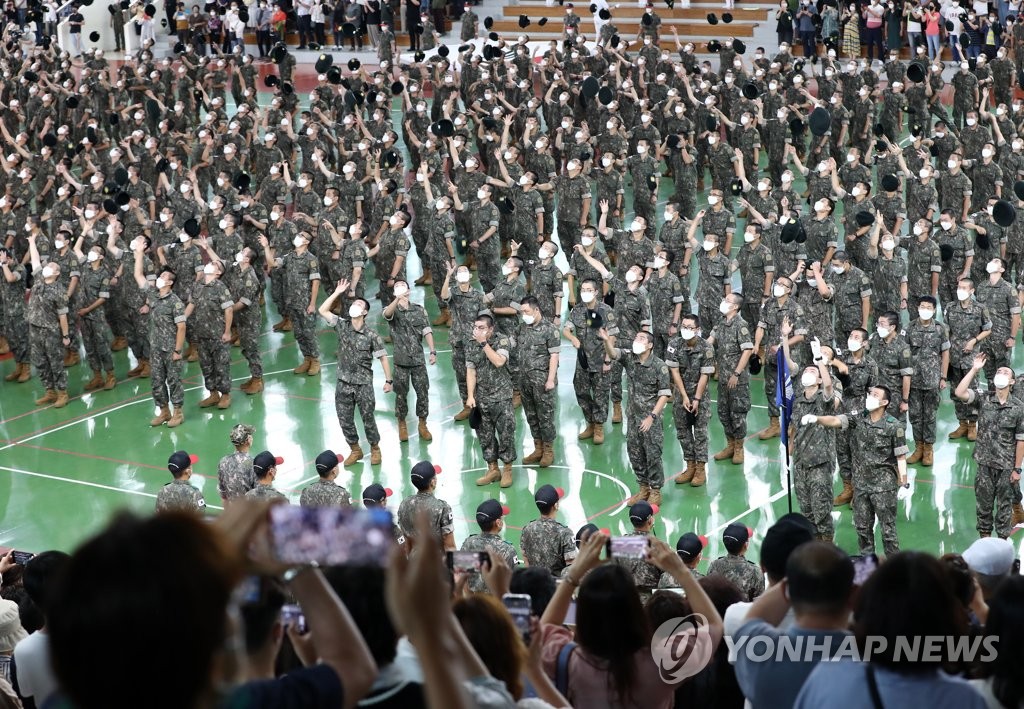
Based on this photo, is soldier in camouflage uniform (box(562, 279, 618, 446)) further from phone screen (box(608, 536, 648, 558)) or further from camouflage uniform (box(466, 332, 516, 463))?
phone screen (box(608, 536, 648, 558))

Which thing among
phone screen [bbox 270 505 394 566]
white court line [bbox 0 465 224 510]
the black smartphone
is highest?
phone screen [bbox 270 505 394 566]

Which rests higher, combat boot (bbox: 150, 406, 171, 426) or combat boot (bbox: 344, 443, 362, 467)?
combat boot (bbox: 150, 406, 171, 426)

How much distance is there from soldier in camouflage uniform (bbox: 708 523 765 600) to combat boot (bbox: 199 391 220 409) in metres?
8.41

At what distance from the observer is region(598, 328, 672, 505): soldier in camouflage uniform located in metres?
12.9

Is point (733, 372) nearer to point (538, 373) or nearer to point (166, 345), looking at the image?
point (538, 373)

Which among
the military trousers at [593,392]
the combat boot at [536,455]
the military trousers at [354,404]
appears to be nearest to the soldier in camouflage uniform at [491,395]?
the combat boot at [536,455]

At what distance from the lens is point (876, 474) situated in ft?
37.5

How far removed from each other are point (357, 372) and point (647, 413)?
10.2 ft

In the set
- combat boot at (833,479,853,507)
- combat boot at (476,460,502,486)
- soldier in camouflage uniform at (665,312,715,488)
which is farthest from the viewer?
combat boot at (476,460,502,486)

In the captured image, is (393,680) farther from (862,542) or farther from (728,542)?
(862,542)

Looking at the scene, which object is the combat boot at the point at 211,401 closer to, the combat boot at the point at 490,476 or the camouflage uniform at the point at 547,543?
the combat boot at the point at 490,476

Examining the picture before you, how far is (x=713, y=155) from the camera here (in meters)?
22.1

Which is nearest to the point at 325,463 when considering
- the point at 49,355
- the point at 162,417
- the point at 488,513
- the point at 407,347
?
the point at 488,513

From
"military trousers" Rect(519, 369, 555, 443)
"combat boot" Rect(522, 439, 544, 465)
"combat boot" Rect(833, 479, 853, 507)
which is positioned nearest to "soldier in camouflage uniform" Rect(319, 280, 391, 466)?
"military trousers" Rect(519, 369, 555, 443)
